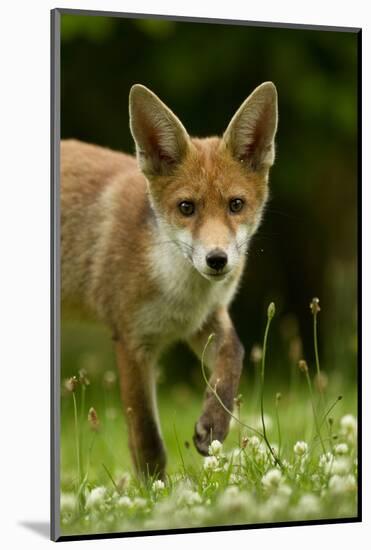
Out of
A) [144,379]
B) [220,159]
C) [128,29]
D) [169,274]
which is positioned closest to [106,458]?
[144,379]

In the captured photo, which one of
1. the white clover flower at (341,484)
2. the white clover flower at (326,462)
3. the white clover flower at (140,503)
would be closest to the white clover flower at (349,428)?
the white clover flower at (341,484)

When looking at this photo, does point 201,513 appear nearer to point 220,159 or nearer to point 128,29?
point 220,159

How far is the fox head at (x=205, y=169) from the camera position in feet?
19.1

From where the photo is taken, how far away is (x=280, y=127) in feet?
29.7

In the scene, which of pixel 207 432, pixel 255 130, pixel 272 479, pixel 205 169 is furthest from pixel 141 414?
pixel 255 130

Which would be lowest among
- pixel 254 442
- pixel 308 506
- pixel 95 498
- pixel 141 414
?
pixel 308 506

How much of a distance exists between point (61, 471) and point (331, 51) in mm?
3310

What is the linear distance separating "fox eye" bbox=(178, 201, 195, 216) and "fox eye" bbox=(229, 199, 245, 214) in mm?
205

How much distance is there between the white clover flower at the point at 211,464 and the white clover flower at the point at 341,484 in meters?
0.70

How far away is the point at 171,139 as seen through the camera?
236 inches

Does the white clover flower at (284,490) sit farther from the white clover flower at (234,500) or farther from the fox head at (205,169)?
the fox head at (205,169)

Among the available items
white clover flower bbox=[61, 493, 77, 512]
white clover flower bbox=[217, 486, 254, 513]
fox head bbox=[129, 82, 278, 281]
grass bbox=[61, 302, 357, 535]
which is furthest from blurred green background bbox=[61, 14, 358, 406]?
white clover flower bbox=[61, 493, 77, 512]

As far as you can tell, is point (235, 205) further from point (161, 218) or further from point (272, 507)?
point (272, 507)

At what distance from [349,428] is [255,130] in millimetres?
1905
